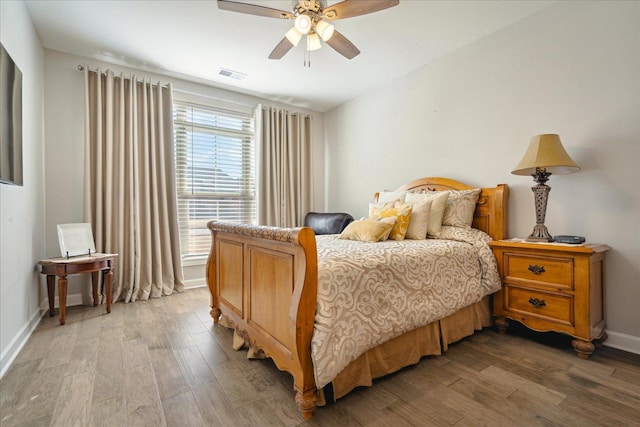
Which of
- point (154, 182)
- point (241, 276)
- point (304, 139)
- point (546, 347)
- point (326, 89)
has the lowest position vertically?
point (546, 347)

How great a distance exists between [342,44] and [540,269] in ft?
7.41

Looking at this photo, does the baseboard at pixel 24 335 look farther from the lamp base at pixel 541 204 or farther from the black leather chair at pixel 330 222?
the lamp base at pixel 541 204

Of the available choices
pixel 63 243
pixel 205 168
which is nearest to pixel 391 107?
pixel 205 168

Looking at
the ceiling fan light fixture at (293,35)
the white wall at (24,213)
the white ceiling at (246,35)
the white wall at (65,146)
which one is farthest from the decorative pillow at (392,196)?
the white wall at (65,146)

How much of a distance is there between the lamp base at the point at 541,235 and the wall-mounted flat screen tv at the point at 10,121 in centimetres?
350

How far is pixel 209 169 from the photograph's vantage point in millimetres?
3949

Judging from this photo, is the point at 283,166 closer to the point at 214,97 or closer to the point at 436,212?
the point at 214,97

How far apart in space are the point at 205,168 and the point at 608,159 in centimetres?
404

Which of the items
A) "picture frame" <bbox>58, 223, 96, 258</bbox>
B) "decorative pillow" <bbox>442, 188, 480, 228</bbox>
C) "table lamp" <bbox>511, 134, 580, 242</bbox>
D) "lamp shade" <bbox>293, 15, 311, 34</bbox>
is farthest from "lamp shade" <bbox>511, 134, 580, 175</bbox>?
"picture frame" <bbox>58, 223, 96, 258</bbox>

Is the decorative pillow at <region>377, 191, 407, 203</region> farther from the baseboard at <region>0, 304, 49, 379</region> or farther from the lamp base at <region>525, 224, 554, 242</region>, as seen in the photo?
the baseboard at <region>0, 304, 49, 379</region>

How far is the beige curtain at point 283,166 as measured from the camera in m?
4.19

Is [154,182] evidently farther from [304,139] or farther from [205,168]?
[304,139]

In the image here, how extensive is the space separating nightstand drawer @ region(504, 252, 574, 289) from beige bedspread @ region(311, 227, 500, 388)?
117 millimetres

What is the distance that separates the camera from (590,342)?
1874 mm
